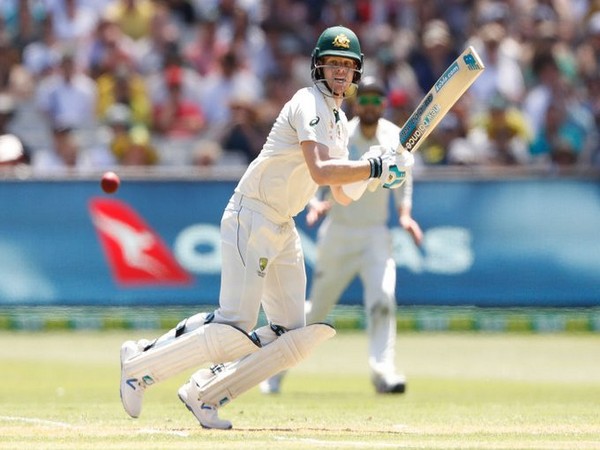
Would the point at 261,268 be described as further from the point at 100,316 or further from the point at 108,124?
the point at 108,124

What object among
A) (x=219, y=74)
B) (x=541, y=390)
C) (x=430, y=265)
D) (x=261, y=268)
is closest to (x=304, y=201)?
(x=261, y=268)

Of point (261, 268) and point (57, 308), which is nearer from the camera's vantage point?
point (261, 268)

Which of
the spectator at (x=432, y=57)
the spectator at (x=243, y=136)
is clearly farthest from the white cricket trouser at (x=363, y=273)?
the spectator at (x=432, y=57)

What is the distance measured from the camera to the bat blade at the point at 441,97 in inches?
335

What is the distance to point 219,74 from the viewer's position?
19000mm

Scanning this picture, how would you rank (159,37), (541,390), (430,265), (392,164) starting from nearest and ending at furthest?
(392,164) → (541,390) → (430,265) → (159,37)

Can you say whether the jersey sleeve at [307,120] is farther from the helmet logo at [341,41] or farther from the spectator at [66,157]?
the spectator at [66,157]

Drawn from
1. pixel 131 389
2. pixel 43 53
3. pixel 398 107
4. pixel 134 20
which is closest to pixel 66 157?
pixel 43 53

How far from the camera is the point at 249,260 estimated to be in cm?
861

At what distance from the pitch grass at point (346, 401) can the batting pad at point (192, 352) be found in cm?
33

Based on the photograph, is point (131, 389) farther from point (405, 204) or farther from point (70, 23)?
point (70, 23)

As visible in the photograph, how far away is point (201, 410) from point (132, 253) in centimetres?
811

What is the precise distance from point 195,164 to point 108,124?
53.8 inches

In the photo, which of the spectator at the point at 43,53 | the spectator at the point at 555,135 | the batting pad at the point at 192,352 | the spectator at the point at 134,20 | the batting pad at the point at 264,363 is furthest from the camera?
the spectator at the point at 134,20
